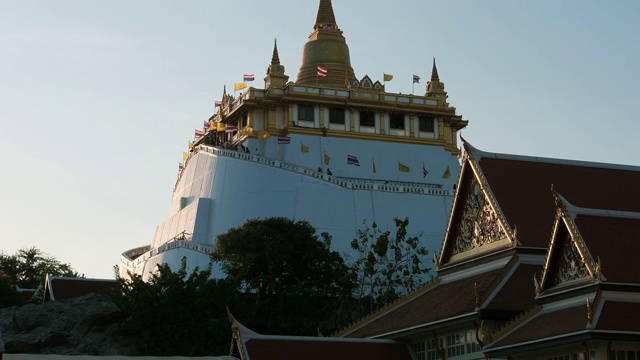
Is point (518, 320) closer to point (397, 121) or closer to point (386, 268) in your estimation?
point (386, 268)

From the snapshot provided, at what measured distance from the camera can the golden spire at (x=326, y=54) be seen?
92062 mm

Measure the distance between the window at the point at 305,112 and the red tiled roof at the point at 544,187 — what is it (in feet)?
166

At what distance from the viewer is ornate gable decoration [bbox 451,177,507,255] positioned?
3400 centimetres

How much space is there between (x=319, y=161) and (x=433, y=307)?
51015 mm

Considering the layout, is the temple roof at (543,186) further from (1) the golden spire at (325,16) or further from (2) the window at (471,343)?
(1) the golden spire at (325,16)

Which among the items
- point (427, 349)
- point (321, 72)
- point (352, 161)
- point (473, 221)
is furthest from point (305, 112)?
point (427, 349)

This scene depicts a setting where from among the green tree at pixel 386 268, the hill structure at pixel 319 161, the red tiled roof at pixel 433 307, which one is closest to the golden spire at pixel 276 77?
the hill structure at pixel 319 161

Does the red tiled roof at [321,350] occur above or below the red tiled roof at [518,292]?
below

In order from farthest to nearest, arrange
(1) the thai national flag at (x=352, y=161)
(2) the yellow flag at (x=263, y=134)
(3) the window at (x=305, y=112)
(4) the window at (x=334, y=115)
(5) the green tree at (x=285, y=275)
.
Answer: (4) the window at (x=334, y=115), (2) the yellow flag at (x=263, y=134), (3) the window at (x=305, y=112), (1) the thai national flag at (x=352, y=161), (5) the green tree at (x=285, y=275)

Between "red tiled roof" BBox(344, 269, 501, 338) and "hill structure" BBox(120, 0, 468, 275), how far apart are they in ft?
124

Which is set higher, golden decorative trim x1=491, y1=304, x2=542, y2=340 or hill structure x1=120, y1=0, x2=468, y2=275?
hill structure x1=120, y1=0, x2=468, y2=275

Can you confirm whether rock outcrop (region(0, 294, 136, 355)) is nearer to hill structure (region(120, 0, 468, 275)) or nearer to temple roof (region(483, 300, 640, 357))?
hill structure (region(120, 0, 468, 275))

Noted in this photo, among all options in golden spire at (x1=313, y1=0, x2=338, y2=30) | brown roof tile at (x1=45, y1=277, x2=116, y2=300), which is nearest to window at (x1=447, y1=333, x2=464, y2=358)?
brown roof tile at (x1=45, y1=277, x2=116, y2=300)

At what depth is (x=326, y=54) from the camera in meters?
93.9
